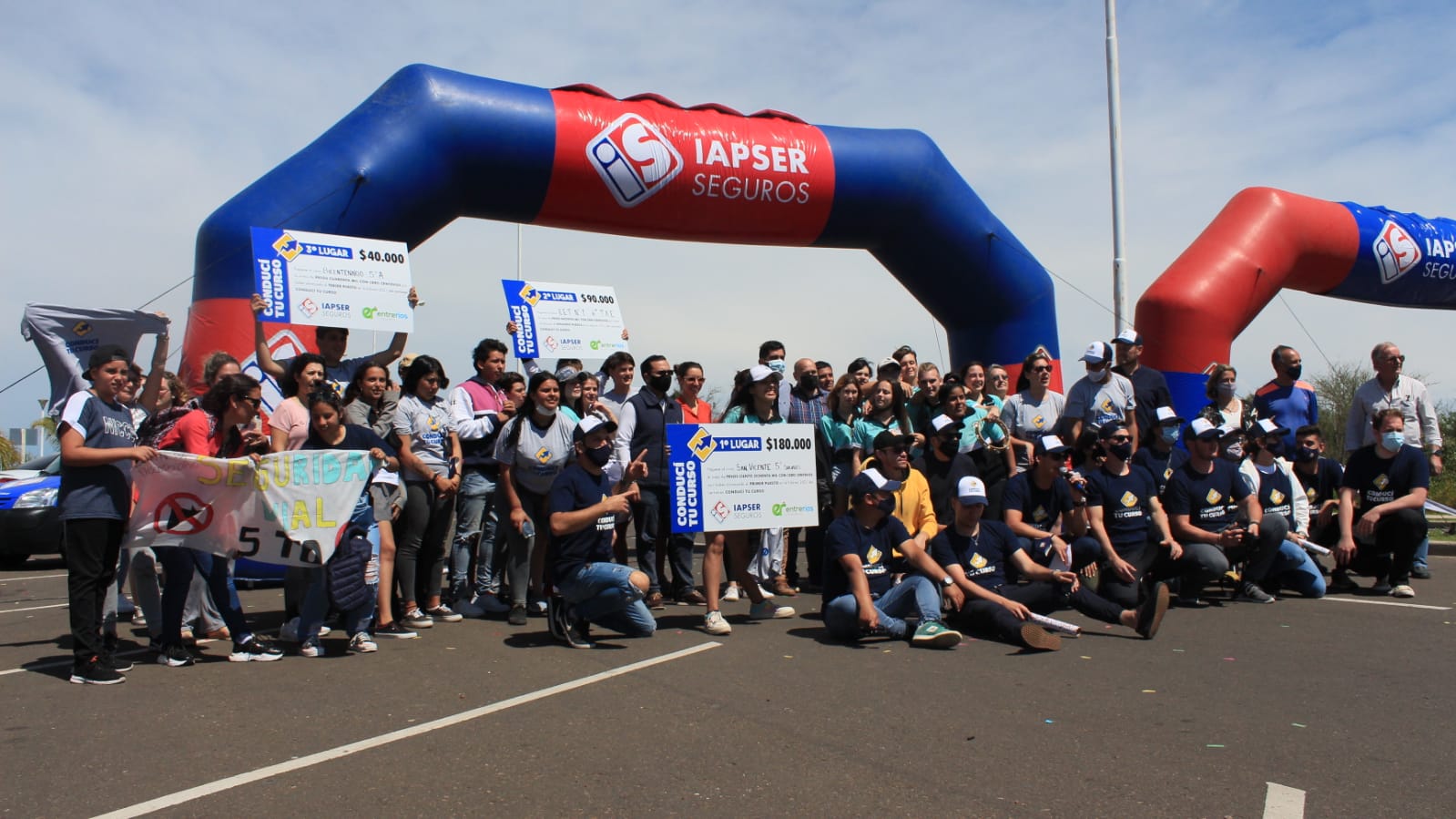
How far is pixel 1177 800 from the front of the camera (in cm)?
352

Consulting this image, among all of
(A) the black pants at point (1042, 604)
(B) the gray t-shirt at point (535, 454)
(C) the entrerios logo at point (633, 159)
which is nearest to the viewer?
(A) the black pants at point (1042, 604)

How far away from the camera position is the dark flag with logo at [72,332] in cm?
772

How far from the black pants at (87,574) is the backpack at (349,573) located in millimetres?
1066

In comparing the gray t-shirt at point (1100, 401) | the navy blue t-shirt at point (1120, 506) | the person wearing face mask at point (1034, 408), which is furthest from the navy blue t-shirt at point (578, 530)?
the gray t-shirt at point (1100, 401)

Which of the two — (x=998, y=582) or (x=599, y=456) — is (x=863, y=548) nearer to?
(x=998, y=582)

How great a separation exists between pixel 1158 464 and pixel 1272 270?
712 cm

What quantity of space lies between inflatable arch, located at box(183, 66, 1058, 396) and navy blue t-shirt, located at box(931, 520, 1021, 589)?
5963mm

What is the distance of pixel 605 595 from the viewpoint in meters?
6.24

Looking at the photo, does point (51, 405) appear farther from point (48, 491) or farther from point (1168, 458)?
point (1168, 458)

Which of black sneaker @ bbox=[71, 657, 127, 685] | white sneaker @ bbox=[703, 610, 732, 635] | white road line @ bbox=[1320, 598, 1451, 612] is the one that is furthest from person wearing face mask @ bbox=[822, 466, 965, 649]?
black sneaker @ bbox=[71, 657, 127, 685]

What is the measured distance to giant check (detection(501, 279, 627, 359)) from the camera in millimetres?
9789

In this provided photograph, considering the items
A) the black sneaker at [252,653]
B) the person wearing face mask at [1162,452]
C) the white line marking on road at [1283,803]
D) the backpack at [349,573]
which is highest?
the person wearing face mask at [1162,452]

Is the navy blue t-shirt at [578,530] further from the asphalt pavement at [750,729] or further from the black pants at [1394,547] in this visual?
the black pants at [1394,547]

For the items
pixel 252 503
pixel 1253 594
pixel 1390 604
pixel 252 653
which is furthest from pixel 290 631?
pixel 1390 604
